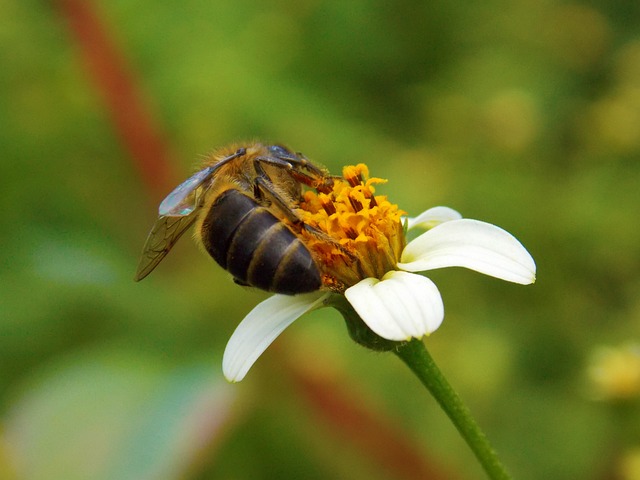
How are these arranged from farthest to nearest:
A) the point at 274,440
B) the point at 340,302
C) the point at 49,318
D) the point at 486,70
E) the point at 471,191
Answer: the point at 486,70, the point at 471,191, the point at 49,318, the point at 274,440, the point at 340,302

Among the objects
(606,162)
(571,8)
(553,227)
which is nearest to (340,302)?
(553,227)

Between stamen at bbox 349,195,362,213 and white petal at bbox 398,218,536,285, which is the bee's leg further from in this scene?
white petal at bbox 398,218,536,285

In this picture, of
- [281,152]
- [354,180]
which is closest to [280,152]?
[281,152]

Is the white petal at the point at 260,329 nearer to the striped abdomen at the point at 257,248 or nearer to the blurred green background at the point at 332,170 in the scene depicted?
the striped abdomen at the point at 257,248

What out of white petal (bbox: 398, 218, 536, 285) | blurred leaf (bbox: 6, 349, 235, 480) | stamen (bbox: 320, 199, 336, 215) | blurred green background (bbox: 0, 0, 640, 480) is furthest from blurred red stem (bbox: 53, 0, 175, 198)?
white petal (bbox: 398, 218, 536, 285)

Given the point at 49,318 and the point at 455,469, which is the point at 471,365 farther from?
the point at 49,318

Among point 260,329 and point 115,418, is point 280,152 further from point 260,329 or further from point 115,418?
point 115,418
